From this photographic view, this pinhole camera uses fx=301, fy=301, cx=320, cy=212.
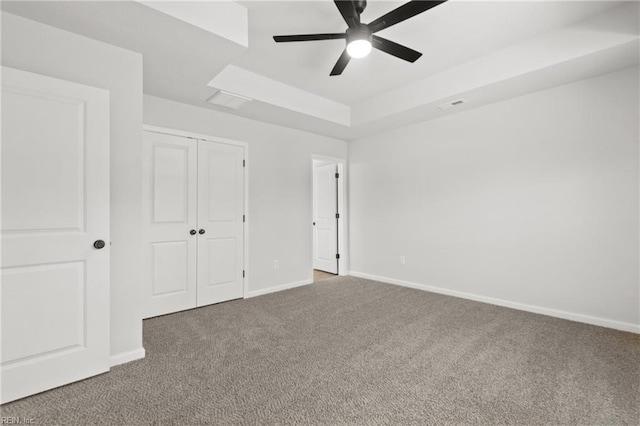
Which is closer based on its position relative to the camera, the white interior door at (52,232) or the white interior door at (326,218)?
the white interior door at (52,232)

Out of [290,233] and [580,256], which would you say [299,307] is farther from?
[580,256]

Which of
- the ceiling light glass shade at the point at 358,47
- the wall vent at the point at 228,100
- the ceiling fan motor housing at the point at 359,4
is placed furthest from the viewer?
the wall vent at the point at 228,100

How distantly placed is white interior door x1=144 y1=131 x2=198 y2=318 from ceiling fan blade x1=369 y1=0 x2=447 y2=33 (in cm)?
253

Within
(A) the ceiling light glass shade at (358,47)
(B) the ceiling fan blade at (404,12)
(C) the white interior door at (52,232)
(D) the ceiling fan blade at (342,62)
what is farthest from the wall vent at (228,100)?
(B) the ceiling fan blade at (404,12)

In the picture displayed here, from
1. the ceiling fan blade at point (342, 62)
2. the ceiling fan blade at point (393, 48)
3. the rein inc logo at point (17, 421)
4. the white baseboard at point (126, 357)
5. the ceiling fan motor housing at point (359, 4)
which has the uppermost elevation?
the ceiling fan motor housing at point (359, 4)

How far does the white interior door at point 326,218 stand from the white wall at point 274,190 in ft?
2.66

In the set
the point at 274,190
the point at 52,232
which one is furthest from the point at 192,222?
the point at 52,232

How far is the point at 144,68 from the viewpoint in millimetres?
2689

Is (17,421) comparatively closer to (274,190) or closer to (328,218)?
(274,190)

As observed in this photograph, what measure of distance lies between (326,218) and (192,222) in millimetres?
2723

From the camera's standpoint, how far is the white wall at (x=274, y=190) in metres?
3.91

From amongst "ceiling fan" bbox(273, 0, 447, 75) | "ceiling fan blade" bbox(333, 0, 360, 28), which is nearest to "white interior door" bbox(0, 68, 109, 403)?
"ceiling fan" bbox(273, 0, 447, 75)

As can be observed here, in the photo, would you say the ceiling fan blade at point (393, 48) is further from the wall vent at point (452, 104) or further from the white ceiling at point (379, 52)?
the wall vent at point (452, 104)

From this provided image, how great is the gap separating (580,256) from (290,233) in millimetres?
3499
